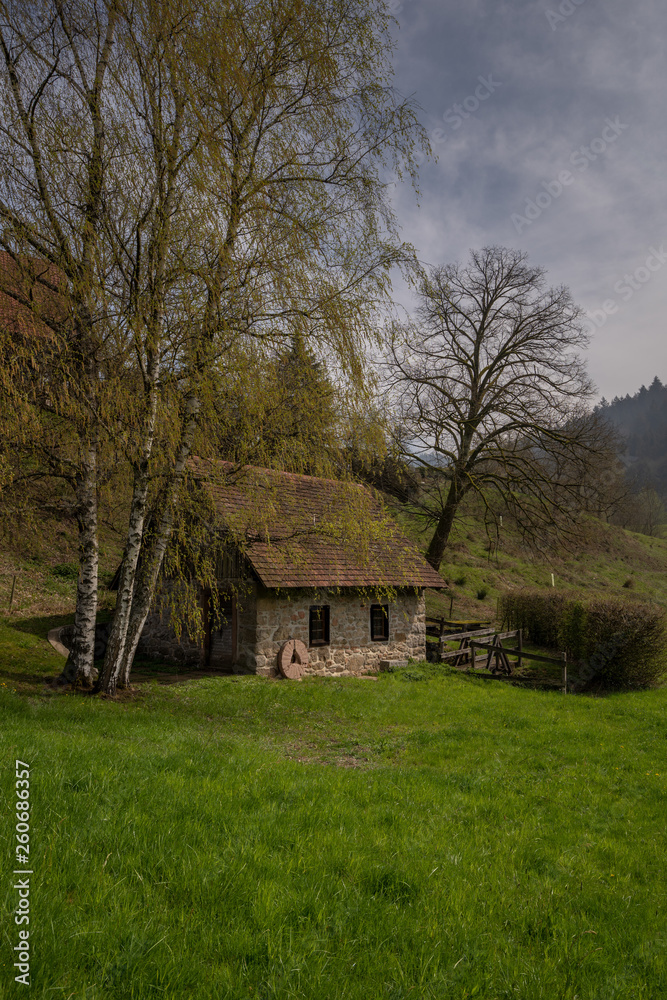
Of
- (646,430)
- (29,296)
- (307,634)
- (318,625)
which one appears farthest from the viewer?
(646,430)

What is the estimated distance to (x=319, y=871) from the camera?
3.64 m

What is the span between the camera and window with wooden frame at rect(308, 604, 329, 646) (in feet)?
51.5

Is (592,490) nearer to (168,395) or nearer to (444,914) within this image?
(168,395)

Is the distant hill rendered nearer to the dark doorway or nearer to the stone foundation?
the stone foundation

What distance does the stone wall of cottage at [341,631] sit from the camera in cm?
1440

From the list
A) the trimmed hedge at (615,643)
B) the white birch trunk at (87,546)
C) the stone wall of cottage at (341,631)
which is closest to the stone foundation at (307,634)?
the stone wall of cottage at (341,631)

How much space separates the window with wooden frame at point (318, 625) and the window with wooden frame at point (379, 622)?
6.78 ft

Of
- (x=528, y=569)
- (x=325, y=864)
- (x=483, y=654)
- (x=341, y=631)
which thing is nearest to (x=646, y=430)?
(x=528, y=569)

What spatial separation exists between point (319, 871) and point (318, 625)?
489 inches

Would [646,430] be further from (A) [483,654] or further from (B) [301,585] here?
(B) [301,585]

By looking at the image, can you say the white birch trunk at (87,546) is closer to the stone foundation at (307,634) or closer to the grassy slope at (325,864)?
the grassy slope at (325,864)

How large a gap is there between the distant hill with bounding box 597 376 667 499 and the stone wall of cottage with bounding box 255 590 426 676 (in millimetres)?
92201

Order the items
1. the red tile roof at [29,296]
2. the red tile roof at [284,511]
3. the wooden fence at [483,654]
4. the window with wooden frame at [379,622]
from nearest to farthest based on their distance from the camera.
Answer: the red tile roof at [29,296] → the red tile roof at [284,511] → the window with wooden frame at [379,622] → the wooden fence at [483,654]

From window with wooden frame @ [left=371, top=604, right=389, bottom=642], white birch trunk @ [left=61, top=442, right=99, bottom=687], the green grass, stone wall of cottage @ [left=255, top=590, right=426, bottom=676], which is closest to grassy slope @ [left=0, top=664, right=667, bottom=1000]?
the green grass
